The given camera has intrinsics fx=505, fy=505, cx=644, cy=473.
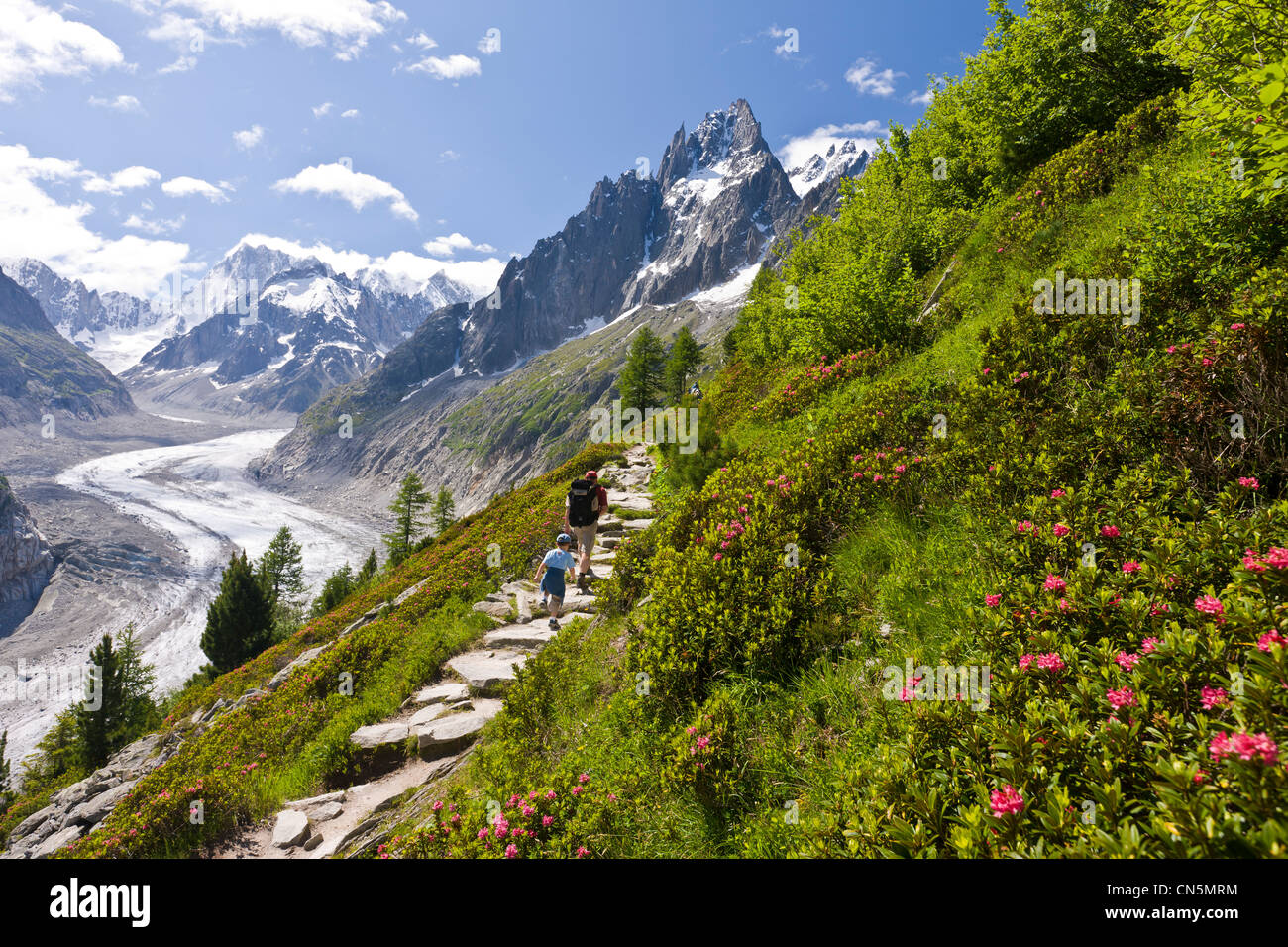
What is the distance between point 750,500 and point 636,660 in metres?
2.48

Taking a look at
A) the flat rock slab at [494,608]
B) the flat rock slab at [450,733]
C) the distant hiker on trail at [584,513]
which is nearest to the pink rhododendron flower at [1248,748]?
the flat rock slab at [450,733]

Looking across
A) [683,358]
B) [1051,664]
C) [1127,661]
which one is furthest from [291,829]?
[683,358]

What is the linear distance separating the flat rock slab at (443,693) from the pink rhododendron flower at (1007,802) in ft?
25.5

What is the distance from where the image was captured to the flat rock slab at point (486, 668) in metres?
8.12

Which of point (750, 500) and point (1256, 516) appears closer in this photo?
point (1256, 516)

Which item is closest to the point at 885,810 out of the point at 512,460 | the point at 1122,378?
the point at 1122,378

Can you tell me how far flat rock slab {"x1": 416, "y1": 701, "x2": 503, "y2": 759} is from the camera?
7.10 meters

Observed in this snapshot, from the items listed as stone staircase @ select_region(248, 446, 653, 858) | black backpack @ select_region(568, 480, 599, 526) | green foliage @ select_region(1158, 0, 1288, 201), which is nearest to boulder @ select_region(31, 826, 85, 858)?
stone staircase @ select_region(248, 446, 653, 858)

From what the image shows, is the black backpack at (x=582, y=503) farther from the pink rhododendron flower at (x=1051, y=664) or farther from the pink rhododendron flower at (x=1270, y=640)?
the pink rhododendron flower at (x=1270, y=640)

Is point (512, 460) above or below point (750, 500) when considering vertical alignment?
above

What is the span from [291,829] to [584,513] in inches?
260
